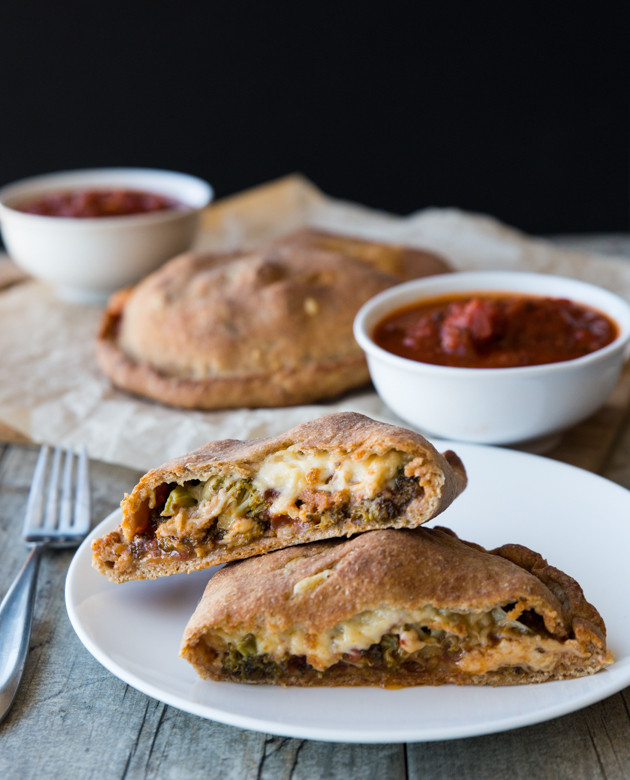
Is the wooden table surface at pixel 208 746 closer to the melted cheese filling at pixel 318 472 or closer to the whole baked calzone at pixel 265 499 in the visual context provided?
the whole baked calzone at pixel 265 499

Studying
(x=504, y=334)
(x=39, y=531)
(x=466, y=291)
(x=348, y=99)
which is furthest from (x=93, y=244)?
(x=348, y=99)

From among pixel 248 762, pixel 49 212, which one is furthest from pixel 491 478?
pixel 49 212

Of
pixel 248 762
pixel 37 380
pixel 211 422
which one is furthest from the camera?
pixel 37 380

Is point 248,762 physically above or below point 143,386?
above

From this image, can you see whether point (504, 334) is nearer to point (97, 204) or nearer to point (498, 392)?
point (498, 392)

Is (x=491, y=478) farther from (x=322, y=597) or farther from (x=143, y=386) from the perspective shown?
(x=143, y=386)

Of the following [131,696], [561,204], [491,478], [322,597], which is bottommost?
[561,204]

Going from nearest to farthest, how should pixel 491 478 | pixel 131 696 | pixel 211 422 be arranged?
pixel 131 696
pixel 491 478
pixel 211 422
